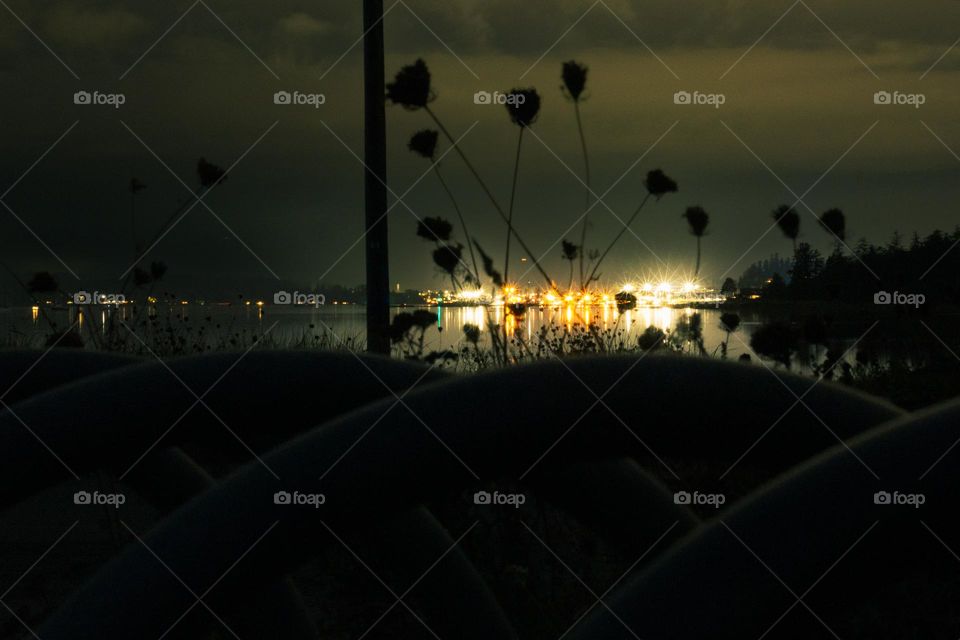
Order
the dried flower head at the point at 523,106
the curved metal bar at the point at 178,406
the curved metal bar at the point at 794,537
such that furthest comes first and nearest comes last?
the dried flower head at the point at 523,106 < the curved metal bar at the point at 178,406 < the curved metal bar at the point at 794,537

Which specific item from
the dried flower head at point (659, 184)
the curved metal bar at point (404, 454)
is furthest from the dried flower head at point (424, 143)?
the curved metal bar at point (404, 454)

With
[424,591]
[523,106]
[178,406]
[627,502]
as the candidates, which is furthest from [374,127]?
[627,502]

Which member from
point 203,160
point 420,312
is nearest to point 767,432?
point 420,312

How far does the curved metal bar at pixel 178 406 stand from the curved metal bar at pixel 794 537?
73 cm

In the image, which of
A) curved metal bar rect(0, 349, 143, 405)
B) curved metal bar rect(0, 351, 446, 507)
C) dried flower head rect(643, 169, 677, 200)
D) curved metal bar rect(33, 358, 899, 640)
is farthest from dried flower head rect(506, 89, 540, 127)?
curved metal bar rect(33, 358, 899, 640)

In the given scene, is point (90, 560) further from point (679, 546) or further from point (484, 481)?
point (679, 546)

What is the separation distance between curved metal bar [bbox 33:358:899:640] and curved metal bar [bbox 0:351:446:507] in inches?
13.4

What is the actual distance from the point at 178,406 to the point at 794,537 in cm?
100

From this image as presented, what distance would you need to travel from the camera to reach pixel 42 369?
2006mm

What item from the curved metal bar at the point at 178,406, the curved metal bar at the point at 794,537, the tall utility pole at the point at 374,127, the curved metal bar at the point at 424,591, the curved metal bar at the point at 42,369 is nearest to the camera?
the curved metal bar at the point at 794,537

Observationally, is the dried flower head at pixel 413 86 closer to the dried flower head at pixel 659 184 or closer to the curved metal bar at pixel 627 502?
the dried flower head at pixel 659 184

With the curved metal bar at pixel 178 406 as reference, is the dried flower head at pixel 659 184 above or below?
above

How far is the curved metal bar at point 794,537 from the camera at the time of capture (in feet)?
2.83

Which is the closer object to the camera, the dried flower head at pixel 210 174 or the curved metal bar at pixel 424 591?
the curved metal bar at pixel 424 591
